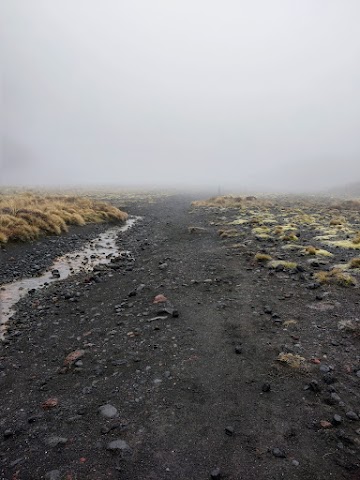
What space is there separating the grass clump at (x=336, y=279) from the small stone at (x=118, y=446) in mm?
9204

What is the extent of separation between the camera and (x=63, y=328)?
9.50 m

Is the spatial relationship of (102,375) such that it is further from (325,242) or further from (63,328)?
(325,242)

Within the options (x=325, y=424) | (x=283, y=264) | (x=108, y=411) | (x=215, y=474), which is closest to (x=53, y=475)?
(x=108, y=411)

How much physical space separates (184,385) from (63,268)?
11680mm

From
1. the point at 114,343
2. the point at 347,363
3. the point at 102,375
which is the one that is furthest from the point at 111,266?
the point at 347,363

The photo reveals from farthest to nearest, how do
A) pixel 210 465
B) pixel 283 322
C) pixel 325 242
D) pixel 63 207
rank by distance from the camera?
pixel 63 207 → pixel 325 242 → pixel 283 322 → pixel 210 465

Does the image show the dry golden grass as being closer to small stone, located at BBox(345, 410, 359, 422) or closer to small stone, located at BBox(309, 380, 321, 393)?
small stone, located at BBox(309, 380, 321, 393)

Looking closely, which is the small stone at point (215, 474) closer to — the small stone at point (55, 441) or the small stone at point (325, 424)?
the small stone at point (325, 424)

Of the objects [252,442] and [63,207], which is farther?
[63,207]

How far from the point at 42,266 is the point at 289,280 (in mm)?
11994

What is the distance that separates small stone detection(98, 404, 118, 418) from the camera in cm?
571

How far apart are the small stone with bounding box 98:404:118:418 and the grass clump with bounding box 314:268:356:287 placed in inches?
348

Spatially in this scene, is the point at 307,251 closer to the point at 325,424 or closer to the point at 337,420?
the point at 337,420

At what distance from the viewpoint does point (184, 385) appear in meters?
6.41
